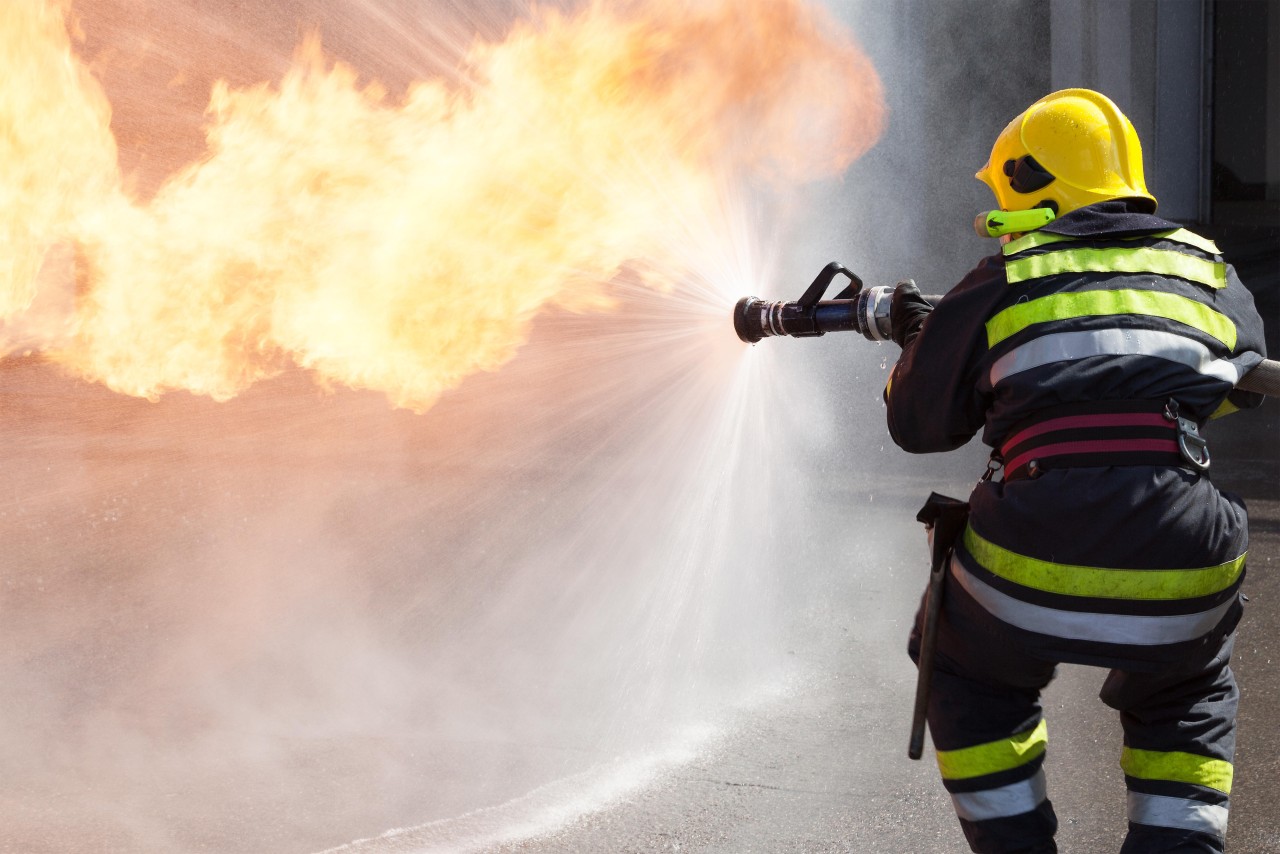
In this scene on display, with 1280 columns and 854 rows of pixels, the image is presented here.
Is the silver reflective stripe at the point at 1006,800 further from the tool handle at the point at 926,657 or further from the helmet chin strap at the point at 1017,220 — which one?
the helmet chin strap at the point at 1017,220

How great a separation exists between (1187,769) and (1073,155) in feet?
3.88

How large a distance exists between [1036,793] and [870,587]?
3.18 m

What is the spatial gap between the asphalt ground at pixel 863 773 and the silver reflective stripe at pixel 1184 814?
778 millimetres

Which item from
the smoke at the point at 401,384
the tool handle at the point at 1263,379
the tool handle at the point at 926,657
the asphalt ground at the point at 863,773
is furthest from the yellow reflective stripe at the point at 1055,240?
the smoke at the point at 401,384

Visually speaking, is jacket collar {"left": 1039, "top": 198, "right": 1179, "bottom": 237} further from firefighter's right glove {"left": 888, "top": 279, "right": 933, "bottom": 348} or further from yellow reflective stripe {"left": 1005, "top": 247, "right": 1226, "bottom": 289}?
firefighter's right glove {"left": 888, "top": 279, "right": 933, "bottom": 348}

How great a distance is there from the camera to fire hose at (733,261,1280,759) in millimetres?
2252

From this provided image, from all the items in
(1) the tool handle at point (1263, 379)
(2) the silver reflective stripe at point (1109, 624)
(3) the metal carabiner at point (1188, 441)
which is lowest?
(2) the silver reflective stripe at point (1109, 624)

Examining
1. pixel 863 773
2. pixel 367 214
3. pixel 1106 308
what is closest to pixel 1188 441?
pixel 1106 308

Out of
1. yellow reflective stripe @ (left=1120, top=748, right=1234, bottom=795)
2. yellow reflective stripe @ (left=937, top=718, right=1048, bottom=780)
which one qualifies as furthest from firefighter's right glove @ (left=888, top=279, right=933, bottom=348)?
yellow reflective stripe @ (left=1120, top=748, right=1234, bottom=795)

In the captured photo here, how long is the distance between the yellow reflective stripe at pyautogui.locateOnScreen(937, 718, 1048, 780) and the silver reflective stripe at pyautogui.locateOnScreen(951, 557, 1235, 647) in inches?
9.1

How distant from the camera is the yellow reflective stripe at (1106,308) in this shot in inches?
83.4

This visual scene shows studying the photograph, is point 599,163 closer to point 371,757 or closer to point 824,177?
point 371,757

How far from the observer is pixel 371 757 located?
3.48m

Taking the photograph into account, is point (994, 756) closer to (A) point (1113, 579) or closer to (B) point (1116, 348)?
(A) point (1113, 579)
